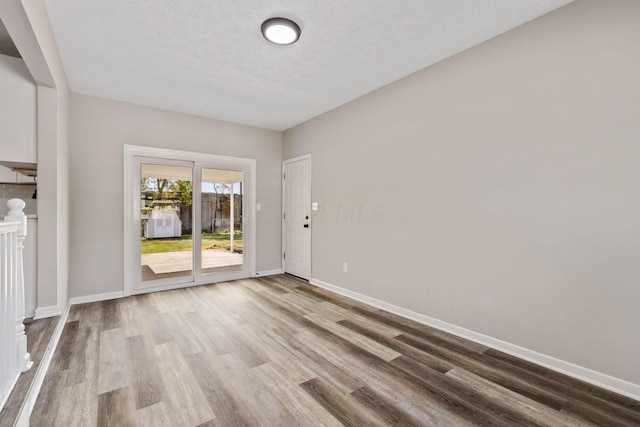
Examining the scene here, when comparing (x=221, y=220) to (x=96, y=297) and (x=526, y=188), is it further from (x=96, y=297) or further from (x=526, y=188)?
(x=526, y=188)

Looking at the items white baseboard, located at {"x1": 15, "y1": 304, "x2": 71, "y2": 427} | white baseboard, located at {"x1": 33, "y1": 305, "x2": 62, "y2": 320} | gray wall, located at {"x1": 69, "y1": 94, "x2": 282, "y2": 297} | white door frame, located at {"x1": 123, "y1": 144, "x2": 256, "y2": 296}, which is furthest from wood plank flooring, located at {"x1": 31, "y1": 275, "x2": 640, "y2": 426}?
white door frame, located at {"x1": 123, "y1": 144, "x2": 256, "y2": 296}

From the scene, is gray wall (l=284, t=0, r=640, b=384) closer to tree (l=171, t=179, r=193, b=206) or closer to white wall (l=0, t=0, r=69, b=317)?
tree (l=171, t=179, r=193, b=206)

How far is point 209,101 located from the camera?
13.2 ft

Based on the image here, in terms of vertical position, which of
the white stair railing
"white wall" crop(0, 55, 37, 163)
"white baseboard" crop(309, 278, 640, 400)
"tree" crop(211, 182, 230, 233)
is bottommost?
"white baseboard" crop(309, 278, 640, 400)

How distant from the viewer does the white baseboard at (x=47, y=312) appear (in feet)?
9.17

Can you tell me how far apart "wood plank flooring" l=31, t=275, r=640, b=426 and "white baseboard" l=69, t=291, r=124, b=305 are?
1.95 feet

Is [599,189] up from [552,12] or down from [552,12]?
down

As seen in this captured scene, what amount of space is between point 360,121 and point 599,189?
8.52ft

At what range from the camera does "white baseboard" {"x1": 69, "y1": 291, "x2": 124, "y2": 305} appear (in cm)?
370

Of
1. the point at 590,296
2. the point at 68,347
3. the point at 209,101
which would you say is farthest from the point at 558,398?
the point at 209,101

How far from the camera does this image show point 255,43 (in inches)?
105

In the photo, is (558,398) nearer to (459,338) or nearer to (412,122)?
(459,338)

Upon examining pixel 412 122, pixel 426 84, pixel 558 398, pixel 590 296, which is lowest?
pixel 558 398

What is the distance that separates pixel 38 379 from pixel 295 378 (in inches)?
67.6
